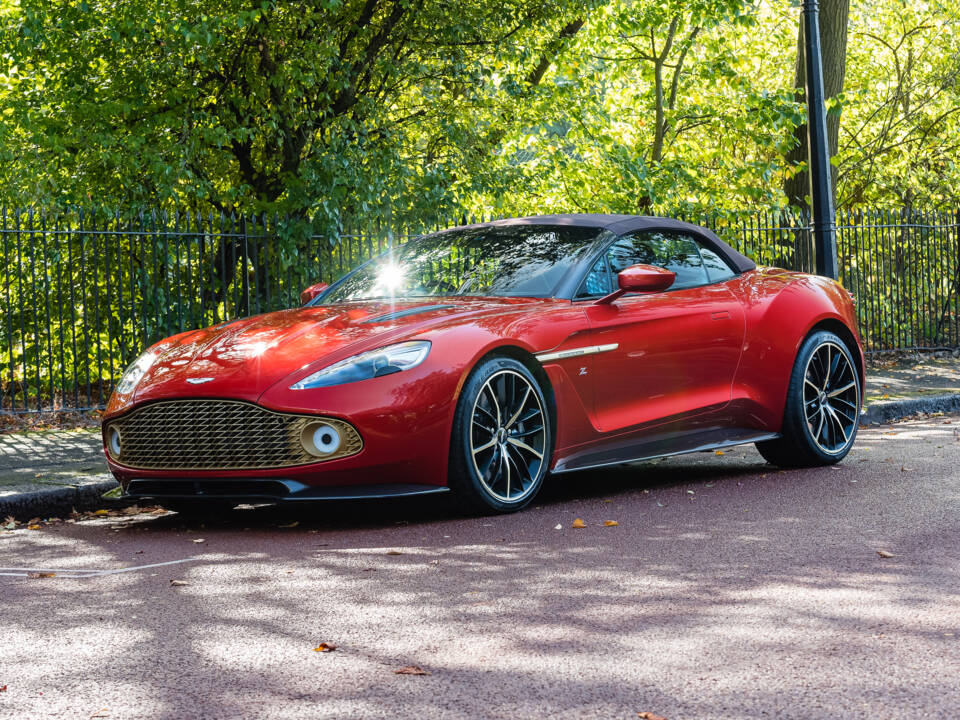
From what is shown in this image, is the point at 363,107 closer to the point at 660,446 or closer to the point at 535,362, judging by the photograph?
the point at 660,446

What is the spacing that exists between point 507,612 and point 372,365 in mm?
1893

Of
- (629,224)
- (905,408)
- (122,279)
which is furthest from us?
(122,279)

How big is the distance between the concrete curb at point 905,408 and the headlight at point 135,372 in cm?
660

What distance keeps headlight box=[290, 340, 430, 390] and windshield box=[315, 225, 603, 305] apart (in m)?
1.03

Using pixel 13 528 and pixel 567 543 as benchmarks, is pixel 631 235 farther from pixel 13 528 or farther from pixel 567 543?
pixel 13 528

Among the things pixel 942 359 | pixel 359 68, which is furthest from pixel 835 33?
pixel 359 68

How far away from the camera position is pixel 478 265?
7191 mm

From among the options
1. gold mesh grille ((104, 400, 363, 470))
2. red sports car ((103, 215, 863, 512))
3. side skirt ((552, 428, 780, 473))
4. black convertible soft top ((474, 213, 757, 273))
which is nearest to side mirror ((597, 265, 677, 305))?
red sports car ((103, 215, 863, 512))

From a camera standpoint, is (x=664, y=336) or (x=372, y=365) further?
(x=664, y=336)

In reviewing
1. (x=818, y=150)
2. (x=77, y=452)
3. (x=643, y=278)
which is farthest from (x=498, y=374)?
(x=818, y=150)

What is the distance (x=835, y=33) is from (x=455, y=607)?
14989 millimetres

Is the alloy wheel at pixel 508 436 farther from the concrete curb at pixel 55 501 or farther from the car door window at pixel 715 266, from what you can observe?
the concrete curb at pixel 55 501

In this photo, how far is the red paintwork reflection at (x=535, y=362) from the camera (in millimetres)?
5859

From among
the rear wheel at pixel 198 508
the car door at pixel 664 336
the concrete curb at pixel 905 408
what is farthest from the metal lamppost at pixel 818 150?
the rear wheel at pixel 198 508
